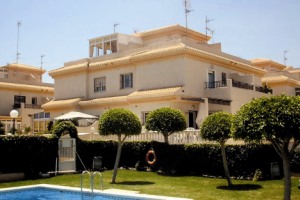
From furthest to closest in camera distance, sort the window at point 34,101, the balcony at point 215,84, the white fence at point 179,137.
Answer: the window at point 34,101, the balcony at point 215,84, the white fence at point 179,137

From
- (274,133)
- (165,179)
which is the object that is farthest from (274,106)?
(165,179)

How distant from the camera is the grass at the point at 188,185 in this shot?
14094mm

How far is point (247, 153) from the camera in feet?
60.3

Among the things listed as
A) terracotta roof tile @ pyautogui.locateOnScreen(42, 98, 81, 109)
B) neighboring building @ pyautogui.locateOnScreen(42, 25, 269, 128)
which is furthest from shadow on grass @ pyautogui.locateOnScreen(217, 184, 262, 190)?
terracotta roof tile @ pyautogui.locateOnScreen(42, 98, 81, 109)

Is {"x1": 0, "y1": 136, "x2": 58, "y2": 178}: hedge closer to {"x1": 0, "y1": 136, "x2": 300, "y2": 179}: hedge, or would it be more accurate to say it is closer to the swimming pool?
{"x1": 0, "y1": 136, "x2": 300, "y2": 179}: hedge

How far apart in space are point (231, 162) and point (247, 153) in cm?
104

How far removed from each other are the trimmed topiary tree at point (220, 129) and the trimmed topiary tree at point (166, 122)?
461 centimetres

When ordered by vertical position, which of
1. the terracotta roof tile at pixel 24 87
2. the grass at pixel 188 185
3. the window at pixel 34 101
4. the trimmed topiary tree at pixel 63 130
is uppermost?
the terracotta roof tile at pixel 24 87

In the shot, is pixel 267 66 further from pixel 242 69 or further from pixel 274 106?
pixel 274 106

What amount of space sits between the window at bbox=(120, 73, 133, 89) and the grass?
12836 mm

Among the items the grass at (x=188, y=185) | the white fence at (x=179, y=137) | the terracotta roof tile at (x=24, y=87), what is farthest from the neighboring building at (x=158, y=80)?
the terracotta roof tile at (x=24, y=87)

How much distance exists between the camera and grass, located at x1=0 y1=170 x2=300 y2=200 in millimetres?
14094

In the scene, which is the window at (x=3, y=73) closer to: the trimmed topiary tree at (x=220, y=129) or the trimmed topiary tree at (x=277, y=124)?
the trimmed topiary tree at (x=220, y=129)

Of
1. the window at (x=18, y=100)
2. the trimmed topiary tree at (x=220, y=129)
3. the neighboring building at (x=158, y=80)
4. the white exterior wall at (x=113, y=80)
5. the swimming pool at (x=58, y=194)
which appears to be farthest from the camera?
the window at (x=18, y=100)
